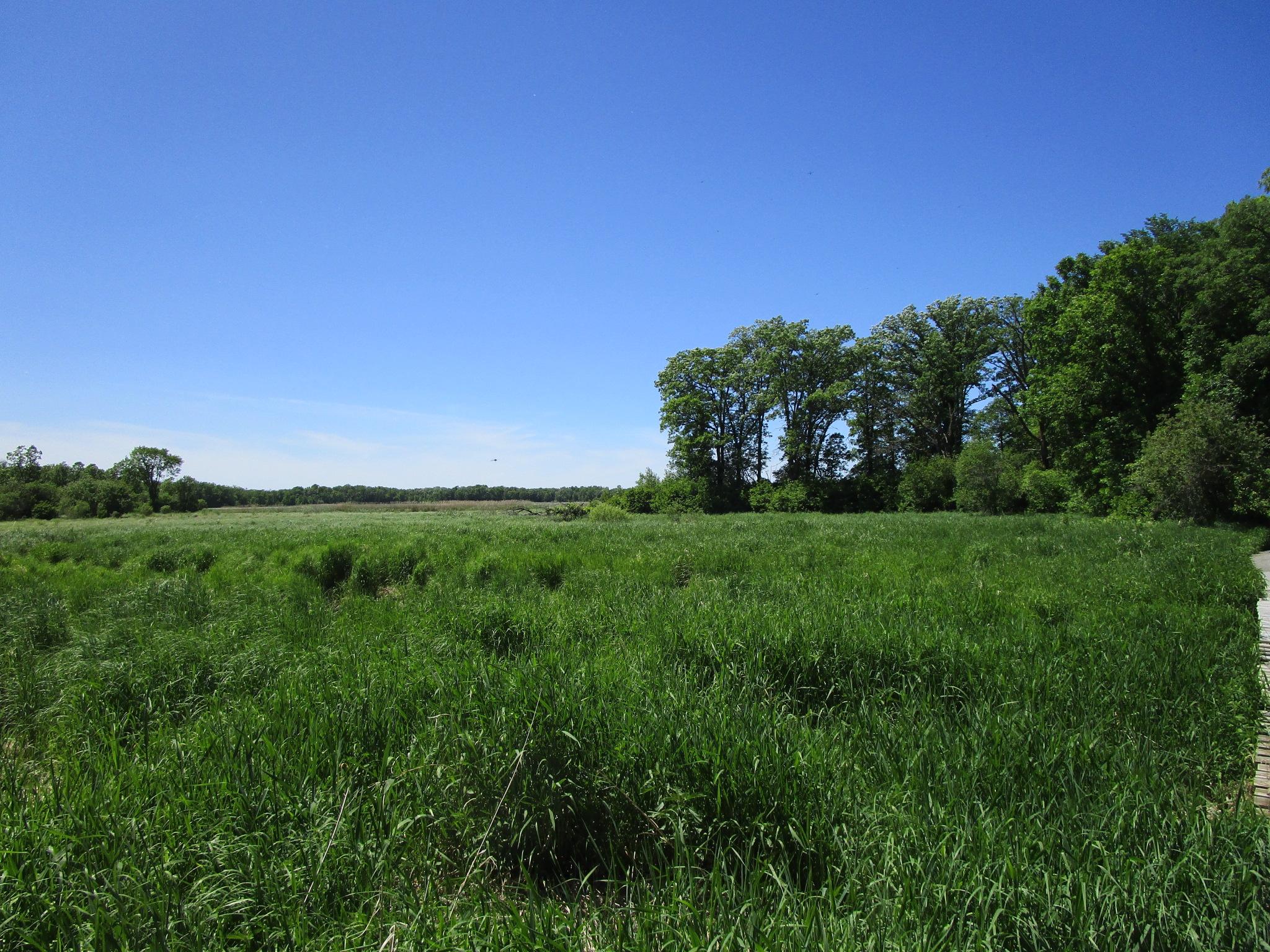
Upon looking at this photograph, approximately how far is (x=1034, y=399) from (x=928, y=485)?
10091mm

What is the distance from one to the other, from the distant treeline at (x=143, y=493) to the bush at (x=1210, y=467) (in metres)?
42.0

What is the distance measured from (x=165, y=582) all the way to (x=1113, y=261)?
39.2 m

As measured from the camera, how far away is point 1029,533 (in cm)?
1503

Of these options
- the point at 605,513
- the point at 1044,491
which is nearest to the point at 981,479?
the point at 1044,491

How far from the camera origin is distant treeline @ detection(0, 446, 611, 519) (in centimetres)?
5644

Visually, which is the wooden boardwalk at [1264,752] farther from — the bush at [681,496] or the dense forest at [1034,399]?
the bush at [681,496]

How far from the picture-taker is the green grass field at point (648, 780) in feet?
6.02

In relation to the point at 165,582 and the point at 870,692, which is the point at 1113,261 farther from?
the point at 165,582

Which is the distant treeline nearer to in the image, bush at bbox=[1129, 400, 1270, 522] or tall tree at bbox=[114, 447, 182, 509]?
tall tree at bbox=[114, 447, 182, 509]

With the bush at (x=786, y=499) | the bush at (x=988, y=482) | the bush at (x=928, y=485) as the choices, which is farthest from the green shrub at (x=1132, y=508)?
the bush at (x=786, y=499)

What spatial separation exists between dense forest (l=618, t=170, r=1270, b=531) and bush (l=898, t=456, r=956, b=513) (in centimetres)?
13

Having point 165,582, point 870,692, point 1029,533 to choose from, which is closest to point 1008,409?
point 1029,533

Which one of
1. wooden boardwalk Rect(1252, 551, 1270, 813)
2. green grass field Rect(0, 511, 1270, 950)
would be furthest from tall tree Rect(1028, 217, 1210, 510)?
green grass field Rect(0, 511, 1270, 950)

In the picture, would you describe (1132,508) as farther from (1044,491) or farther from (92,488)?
(92,488)
